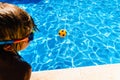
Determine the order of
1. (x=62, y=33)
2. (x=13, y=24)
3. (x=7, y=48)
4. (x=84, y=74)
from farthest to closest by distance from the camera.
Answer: (x=62, y=33) → (x=84, y=74) → (x=7, y=48) → (x=13, y=24)

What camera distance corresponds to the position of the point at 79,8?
7.86 metres

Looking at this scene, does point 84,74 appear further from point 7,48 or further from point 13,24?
→ point 13,24

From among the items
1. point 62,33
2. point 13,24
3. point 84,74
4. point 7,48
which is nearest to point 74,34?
point 62,33

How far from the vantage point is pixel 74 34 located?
6641 millimetres

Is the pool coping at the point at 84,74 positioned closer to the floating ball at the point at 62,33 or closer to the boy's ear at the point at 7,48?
the floating ball at the point at 62,33

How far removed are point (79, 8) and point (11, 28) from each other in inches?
252

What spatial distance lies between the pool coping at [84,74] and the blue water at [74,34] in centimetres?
114

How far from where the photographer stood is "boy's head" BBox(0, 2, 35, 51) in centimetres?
159

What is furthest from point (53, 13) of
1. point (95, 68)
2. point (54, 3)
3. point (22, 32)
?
point (22, 32)

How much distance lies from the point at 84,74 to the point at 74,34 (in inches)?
96.8

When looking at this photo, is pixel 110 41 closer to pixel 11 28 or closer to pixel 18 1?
pixel 18 1

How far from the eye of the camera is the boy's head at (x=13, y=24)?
62.6 inches

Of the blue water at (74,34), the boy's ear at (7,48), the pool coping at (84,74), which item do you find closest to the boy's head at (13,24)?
the boy's ear at (7,48)

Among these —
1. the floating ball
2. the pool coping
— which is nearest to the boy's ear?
the pool coping
